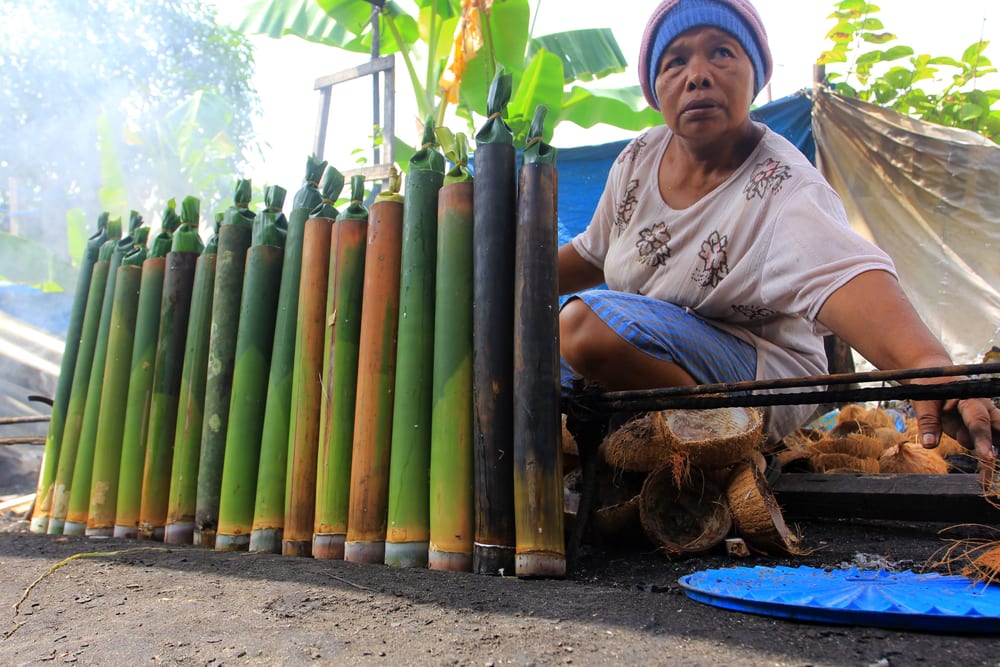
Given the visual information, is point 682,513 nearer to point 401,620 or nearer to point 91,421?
point 401,620

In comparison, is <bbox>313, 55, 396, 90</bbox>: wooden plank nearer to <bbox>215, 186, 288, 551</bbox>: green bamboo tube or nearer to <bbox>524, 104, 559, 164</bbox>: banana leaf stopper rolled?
<bbox>215, 186, 288, 551</bbox>: green bamboo tube

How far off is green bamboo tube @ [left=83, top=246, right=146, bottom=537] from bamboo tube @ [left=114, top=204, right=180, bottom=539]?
0.10 ft

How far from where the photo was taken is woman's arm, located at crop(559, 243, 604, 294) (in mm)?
2324

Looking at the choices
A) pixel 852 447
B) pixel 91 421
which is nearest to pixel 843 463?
pixel 852 447

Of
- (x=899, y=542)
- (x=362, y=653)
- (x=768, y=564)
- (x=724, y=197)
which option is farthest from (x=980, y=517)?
(x=362, y=653)

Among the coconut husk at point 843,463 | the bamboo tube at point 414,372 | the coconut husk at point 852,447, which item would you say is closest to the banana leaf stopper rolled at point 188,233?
the bamboo tube at point 414,372

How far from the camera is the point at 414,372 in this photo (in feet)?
5.14

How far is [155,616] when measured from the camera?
1.19 m

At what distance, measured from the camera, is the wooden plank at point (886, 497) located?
1.81 meters

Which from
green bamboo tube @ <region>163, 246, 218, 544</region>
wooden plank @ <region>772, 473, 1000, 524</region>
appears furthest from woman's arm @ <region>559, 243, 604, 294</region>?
green bamboo tube @ <region>163, 246, 218, 544</region>

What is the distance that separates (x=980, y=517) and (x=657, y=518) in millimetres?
805

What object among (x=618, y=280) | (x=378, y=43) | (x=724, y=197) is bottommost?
(x=618, y=280)

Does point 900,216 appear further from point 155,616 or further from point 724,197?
point 155,616

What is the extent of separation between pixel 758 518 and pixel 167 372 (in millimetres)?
1605
